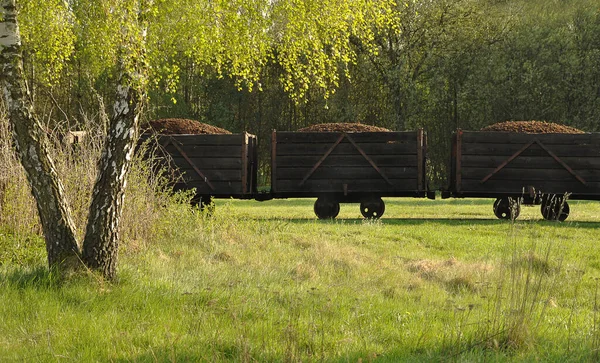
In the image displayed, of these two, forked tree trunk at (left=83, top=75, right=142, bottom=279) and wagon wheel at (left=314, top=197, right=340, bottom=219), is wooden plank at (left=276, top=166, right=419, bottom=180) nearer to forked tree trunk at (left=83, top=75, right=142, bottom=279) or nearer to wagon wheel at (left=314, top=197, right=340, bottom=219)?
wagon wheel at (left=314, top=197, right=340, bottom=219)

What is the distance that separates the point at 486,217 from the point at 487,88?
14.4m

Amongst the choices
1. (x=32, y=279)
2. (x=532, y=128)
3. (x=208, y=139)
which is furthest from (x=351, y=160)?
(x=32, y=279)

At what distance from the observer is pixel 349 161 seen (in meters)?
14.6

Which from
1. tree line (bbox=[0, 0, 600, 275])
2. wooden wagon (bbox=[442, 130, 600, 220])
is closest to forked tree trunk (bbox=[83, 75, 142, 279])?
wooden wagon (bbox=[442, 130, 600, 220])

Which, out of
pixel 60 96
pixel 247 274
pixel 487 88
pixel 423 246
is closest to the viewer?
pixel 247 274

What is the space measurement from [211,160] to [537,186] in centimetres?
709

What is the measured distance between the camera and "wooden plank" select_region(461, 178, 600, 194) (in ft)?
Answer: 47.5

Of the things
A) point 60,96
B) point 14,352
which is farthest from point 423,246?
point 60,96

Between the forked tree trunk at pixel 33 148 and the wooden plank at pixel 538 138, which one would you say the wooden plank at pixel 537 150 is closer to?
the wooden plank at pixel 538 138

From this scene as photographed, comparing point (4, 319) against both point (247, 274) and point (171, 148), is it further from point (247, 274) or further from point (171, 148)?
point (171, 148)

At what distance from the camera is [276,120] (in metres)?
31.4

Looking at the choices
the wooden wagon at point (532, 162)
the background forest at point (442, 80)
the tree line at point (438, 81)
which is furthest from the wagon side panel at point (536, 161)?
the background forest at point (442, 80)

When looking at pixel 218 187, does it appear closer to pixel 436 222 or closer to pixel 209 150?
pixel 209 150

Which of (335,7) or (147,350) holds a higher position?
(335,7)
